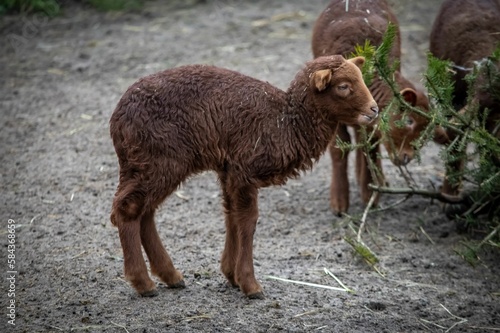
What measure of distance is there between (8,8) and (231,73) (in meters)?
7.41

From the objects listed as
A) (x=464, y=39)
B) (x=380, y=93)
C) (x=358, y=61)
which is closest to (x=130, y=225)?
(x=358, y=61)

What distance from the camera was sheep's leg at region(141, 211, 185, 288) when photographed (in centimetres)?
534

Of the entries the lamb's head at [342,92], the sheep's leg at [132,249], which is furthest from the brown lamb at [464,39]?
the sheep's leg at [132,249]

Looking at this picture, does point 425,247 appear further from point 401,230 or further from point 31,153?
point 31,153

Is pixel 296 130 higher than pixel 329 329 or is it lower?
higher

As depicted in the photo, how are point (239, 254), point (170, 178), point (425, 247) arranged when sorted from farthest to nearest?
point (425, 247) < point (239, 254) < point (170, 178)

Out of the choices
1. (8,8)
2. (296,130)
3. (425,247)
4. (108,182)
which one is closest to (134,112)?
(296,130)

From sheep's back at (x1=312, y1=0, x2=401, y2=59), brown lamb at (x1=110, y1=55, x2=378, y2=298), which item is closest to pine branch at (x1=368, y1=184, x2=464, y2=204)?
sheep's back at (x1=312, y1=0, x2=401, y2=59)

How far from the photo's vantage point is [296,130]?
17.4 ft

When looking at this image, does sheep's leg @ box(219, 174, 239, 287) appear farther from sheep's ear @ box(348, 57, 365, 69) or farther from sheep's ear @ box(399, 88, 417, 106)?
sheep's ear @ box(399, 88, 417, 106)

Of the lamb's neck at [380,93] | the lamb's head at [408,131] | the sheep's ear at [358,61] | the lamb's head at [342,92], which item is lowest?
the lamb's head at [408,131]

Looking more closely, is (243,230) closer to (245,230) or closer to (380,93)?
(245,230)

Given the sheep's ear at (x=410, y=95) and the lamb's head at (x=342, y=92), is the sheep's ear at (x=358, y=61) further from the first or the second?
the sheep's ear at (x=410, y=95)

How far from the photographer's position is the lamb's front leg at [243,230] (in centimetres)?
526
